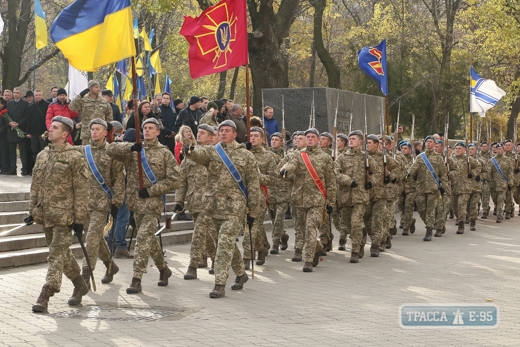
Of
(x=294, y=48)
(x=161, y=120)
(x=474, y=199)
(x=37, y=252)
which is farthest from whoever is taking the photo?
(x=294, y=48)

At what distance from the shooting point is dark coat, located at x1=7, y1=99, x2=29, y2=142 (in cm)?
2136

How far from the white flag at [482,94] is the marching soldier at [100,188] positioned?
16.5m

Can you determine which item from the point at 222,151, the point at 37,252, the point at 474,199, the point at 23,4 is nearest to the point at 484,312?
the point at 222,151

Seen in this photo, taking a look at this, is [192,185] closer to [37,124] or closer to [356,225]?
[356,225]

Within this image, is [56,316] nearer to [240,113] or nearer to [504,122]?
[240,113]

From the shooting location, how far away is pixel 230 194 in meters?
11.7

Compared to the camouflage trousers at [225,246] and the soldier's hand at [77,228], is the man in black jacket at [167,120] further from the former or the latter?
the soldier's hand at [77,228]

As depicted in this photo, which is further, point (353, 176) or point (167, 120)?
point (167, 120)

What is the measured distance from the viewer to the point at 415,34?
41.3 m

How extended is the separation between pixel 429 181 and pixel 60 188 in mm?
10914

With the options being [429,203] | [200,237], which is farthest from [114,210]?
[429,203]

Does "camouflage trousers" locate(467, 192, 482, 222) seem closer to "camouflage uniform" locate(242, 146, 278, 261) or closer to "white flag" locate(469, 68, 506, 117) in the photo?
"white flag" locate(469, 68, 506, 117)

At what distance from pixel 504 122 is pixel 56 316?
43.6m

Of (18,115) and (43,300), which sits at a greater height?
(18,115)
